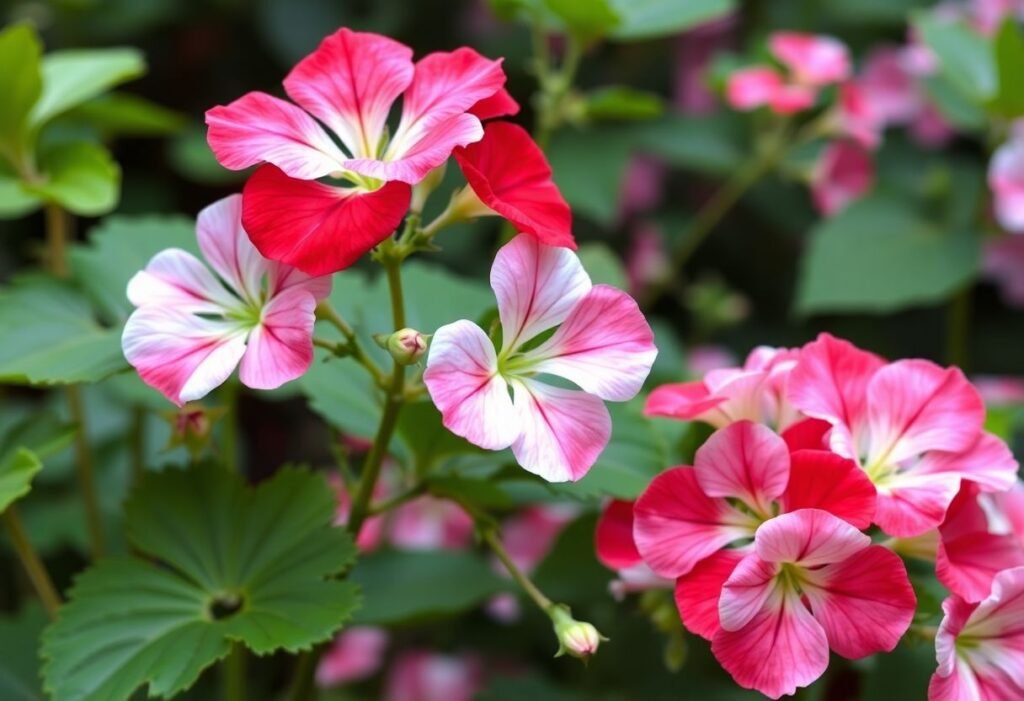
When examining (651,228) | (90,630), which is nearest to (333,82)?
(90,630)

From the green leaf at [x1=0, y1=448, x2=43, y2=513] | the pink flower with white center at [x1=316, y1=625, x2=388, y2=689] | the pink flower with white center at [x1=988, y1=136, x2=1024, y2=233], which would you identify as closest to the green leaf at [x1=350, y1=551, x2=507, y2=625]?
the pink flower with white center at [x1=316, y1=625, x2=388, y2=689]

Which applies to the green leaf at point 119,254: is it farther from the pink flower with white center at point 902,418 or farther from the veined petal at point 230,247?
the pink flower with white center at point 902,418

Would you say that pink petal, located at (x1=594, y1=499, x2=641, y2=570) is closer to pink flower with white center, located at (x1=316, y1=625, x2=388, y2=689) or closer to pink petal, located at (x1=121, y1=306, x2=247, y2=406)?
pink petal, located at (x1=121, y1=306, x2=247, y2=406)

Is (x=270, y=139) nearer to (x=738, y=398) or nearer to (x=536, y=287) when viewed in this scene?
(x=536, y=287)

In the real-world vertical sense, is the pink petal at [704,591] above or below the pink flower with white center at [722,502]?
below

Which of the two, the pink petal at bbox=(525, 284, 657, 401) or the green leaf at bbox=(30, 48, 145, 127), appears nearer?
the pink petal at bbox=(525, 284, 657, 401)

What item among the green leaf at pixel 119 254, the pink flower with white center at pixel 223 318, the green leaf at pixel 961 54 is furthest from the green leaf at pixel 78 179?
the green leaf at pixel 961 54
